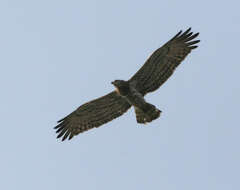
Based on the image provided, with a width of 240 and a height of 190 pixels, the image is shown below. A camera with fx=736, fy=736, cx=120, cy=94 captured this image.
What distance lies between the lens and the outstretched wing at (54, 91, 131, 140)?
25.9m

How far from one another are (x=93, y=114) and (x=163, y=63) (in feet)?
10.5

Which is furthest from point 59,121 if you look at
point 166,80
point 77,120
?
point 166,80

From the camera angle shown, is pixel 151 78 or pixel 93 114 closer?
pixel 151 78

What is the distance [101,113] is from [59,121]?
174 cm

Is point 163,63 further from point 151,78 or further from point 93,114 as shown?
point 93,114

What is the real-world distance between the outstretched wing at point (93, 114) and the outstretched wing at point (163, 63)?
106 cm

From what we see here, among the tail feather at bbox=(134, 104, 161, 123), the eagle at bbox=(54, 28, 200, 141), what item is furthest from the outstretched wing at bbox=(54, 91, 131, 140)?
the tail feather at bbox=(134, 104, 161, 123)

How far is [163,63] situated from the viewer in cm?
2523

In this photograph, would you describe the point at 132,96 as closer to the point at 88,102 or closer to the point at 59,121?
the point at 88,102

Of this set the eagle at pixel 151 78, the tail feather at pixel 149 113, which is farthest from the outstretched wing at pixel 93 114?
the tail feather at pixel 149 113

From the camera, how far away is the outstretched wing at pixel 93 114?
25922 millimetres

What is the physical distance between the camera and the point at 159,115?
82.3ft

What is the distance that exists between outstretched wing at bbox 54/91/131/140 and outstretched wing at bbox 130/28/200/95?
3.47 ft

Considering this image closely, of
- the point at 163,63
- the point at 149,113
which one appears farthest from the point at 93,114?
the point at 163,63
